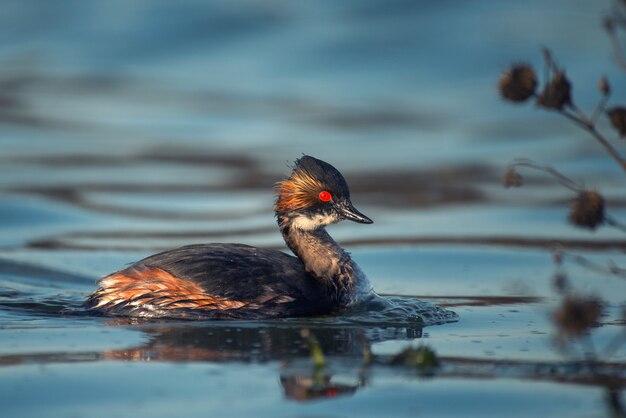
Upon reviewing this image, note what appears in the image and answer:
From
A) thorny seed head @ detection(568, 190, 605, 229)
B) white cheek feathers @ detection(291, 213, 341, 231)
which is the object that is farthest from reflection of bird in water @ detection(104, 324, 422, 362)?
thorny seed head @ detection(568, 190, 605, 229)

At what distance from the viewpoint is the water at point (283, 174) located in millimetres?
6320

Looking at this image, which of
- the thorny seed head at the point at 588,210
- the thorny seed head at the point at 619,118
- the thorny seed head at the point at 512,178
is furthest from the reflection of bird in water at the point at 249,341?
the thorny seed head at the point at 619,118

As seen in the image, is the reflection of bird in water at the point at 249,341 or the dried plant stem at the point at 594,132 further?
the reflection of bird in water at the point at 249,341

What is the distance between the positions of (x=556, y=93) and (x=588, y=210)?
540 millimetres

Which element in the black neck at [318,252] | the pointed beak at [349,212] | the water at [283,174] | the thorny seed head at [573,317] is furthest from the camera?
the pointed beak at [349,212]

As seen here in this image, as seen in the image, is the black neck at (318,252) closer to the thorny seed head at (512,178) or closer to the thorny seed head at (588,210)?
the thorny seed head at (512,178)

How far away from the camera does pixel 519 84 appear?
5.90 m

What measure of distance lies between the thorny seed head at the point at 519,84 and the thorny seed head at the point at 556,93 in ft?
0.42

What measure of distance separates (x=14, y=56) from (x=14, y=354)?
1477cm

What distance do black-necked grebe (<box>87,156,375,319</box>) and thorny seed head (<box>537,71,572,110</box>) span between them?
2.69m

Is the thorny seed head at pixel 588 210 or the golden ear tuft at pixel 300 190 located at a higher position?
the golden ear tuft at pixel 300 190

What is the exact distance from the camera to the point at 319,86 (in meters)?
19.4

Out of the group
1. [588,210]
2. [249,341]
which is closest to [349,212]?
[249,341]

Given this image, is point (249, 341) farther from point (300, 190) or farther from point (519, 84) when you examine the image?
point (519, 84)
